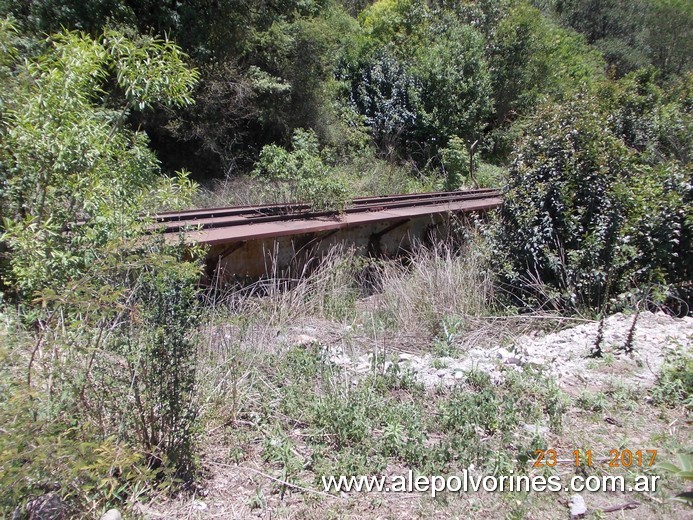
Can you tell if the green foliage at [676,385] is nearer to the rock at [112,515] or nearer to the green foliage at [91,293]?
the green foliage at [91,293]

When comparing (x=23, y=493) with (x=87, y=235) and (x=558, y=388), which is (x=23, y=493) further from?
(x=558, y=388)

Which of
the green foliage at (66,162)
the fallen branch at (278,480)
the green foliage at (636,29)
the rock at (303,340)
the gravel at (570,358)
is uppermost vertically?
the green foliage at (636,29)

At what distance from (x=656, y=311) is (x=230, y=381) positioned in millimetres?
4854

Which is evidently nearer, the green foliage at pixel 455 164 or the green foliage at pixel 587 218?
the green foliage at pixel 587 218

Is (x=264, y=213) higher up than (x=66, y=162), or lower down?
lower down

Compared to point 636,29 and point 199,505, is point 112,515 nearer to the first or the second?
point 199,505
